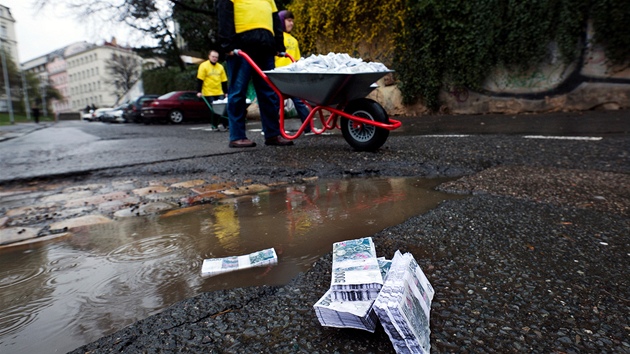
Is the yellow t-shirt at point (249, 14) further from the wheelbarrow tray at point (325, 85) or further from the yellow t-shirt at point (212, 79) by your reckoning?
the yellow t-shirt at point (212, 79)

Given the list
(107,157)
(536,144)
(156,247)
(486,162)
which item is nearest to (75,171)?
(107,157)

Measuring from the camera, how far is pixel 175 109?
55.6 ft

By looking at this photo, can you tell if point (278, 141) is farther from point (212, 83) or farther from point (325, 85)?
point (212, 83)

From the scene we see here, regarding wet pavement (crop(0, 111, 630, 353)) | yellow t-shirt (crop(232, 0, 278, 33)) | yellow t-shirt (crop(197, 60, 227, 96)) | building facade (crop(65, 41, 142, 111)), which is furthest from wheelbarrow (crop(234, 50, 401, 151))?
building facade (crop(65, 41, 142, 111))

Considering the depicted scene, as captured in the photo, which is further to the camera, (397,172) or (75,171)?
Answer: (75,171)

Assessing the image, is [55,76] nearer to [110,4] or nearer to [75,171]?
[110,4]

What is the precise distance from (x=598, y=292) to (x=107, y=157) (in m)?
4.83

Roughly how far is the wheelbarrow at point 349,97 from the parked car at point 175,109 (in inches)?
544

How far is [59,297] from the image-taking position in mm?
1268

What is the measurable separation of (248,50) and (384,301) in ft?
13.6

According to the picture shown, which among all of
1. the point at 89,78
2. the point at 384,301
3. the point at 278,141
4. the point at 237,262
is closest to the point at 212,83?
the point at 278,141

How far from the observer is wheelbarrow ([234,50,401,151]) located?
367cm

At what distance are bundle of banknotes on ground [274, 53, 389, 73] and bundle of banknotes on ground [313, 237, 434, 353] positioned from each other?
2746 mm

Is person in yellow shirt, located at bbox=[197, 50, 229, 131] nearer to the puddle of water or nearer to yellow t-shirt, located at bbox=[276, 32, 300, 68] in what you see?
yellow t-shirt, located at bbox=[276, 32, 300, 68]
